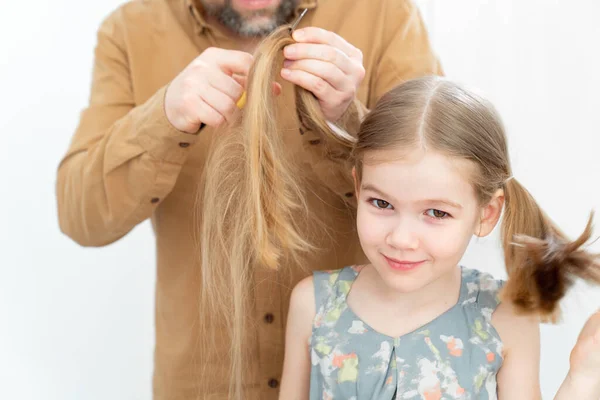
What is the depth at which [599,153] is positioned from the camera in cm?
144

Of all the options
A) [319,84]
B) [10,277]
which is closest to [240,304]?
[319,84]

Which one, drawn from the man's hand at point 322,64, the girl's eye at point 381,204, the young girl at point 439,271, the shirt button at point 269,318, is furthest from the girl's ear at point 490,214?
the shirt button at point 269,318

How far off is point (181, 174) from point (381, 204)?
0.46m

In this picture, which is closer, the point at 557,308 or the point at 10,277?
the point at 557,308

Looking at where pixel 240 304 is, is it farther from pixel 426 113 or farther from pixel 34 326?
pixel 34 326

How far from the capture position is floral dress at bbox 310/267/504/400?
1015 mm

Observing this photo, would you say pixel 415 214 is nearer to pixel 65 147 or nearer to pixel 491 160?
pixel 491 160

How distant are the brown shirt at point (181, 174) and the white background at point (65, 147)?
11.1 inches

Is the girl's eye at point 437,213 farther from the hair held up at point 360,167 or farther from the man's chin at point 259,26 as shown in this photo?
the man's chin at point 259,26

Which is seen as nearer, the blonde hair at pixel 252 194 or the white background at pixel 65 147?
the blonde hair at pixel 252 194

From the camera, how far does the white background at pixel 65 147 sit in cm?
147

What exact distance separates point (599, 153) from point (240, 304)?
754 millimetres

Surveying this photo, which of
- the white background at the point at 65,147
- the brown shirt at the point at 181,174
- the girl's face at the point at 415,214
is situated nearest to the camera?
the girl's face at the point at 415,214

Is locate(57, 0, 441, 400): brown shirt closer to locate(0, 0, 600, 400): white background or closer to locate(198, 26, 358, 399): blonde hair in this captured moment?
locate(198, 26, 358, 399): blonde hair
